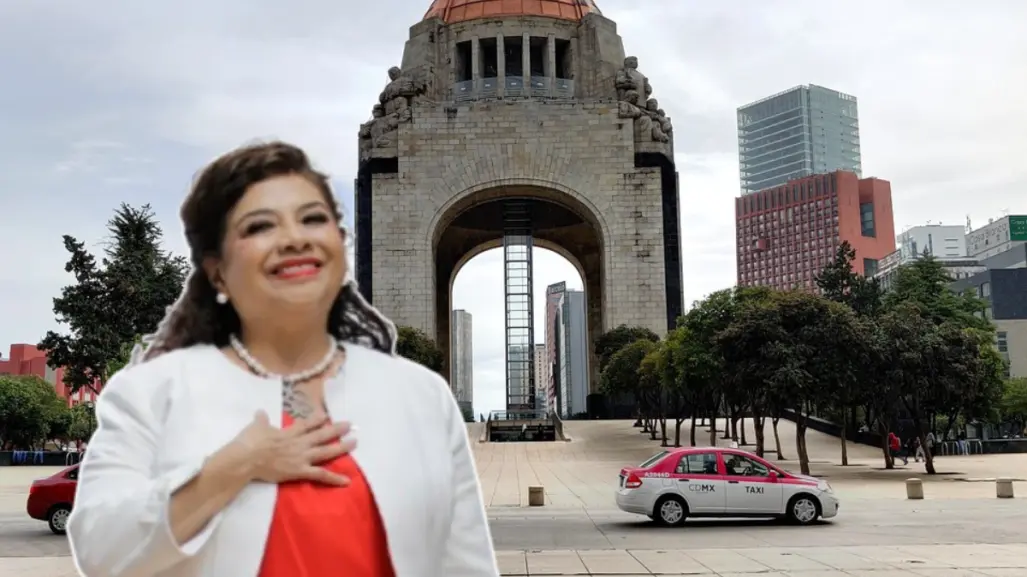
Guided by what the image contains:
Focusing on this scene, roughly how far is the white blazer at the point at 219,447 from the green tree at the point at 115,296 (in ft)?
100

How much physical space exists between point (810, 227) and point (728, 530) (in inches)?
5320

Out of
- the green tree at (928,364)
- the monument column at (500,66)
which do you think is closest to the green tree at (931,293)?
the green tree at (928,364)

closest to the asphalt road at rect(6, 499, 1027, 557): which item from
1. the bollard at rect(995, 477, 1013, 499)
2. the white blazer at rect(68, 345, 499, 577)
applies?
the bollard at rect(995, 477, 1013, 499)

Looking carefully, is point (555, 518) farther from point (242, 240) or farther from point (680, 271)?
point (680, 271)

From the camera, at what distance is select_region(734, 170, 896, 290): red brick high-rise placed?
13400 centimetres

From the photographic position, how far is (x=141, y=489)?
2043mm

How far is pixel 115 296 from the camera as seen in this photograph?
33000 mm

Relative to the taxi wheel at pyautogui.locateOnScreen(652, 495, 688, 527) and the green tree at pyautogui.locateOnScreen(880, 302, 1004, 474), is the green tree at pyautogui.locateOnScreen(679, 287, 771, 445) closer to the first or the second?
the green tree at pyautogui.locateOnScreen(880, 302, 1004, 474)

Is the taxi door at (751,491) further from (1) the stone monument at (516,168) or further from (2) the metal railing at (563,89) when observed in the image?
(2) the metal railing at (563,89)

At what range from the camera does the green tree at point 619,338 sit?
156 feet

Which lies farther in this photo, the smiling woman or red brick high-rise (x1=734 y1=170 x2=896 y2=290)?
red brick high-rise (x1=734 y1=170 x2=896 y2=290)

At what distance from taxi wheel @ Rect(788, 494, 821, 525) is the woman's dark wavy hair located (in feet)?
47.4

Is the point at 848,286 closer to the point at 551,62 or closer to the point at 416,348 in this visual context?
the point at 551,62

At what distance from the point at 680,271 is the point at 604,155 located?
24.5ft
